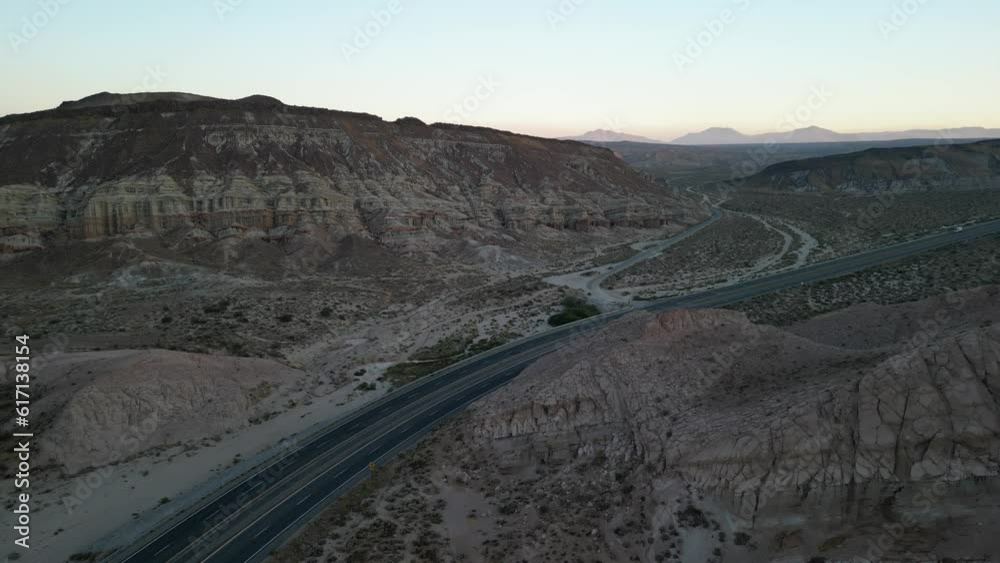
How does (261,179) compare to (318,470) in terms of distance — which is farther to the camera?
(261,179)

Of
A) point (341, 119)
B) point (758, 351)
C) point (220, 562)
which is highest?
point (341, 119)

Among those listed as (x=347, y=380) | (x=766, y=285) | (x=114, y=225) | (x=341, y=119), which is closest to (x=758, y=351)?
(x=347, y=380)

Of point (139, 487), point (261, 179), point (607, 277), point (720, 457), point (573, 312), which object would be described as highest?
point (261, 179)

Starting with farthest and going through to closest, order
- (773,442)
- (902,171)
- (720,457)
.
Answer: (902,171) < (720,457) < (773,442)

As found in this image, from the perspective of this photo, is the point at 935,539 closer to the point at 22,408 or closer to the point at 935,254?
the point at 22,408

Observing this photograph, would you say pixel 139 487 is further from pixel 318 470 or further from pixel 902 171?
pixel 902 171

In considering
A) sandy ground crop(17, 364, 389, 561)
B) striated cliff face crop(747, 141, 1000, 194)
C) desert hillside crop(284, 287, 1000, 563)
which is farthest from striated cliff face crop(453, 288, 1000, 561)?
striated cliff face crop(747, 141, 1000, 194)

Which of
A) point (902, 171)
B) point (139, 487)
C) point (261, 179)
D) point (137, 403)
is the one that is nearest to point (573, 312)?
point (137, 403)

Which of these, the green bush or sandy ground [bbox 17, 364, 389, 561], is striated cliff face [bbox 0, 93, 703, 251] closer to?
the green bush
